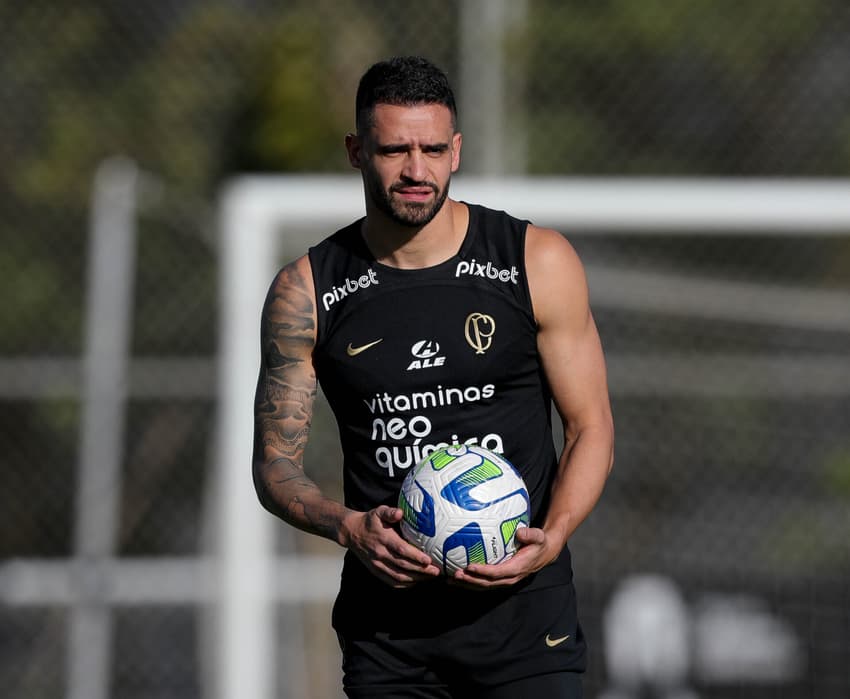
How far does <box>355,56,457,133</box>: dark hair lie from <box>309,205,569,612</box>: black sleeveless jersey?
40cm

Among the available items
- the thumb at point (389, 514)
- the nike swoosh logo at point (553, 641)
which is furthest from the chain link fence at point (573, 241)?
the thumb at point (389, 514)

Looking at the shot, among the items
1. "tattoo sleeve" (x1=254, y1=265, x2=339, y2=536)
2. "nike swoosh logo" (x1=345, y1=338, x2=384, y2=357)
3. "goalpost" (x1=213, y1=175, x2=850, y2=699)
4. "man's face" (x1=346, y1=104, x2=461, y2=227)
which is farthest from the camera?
"goalpost" (x1=213, y1=175, x2=850, y2=699)

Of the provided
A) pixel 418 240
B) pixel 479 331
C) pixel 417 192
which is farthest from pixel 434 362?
pixel 417 192

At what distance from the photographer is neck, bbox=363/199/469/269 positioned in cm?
391

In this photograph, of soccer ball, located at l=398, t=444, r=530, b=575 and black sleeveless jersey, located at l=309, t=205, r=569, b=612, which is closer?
soccer ball, located at l=398, t=444, r=530, b=575

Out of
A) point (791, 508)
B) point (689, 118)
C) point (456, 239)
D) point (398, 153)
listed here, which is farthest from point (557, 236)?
point (689, 118)

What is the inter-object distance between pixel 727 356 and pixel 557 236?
17.9 feet

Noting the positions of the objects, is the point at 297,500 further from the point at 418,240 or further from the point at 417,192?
the point at 417,192

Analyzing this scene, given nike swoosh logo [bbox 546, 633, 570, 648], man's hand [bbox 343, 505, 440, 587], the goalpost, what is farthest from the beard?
the goalpost

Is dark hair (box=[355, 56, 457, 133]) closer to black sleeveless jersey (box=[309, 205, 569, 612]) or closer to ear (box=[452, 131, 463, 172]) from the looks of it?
ear (box=[452, 131, 463, 172])

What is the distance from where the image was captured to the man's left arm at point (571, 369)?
3.82 meters

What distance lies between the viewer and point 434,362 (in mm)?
3803

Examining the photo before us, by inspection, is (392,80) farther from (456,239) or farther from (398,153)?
(456,239)

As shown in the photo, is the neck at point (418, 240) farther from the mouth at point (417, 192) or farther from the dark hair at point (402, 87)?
the dark hair at point (402, 87)
